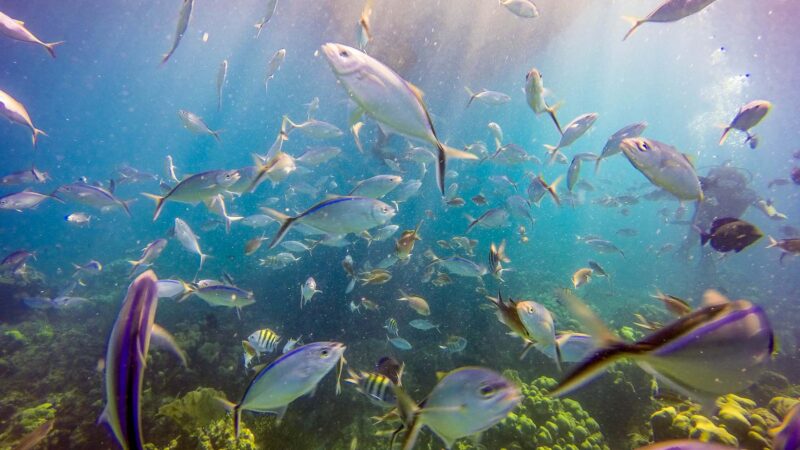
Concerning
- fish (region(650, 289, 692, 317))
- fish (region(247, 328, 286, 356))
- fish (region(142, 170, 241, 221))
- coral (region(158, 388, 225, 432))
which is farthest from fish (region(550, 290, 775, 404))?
coral (region(158, 388, 225, 432))

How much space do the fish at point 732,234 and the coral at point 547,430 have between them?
291cm

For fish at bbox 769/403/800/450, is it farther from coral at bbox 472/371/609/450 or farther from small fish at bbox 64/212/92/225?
small fish at bbox 64/212/92/225

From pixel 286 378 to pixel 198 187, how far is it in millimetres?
2605

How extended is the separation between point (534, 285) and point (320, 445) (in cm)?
1252

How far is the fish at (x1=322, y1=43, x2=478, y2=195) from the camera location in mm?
1763

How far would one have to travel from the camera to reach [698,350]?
1158 millimetres

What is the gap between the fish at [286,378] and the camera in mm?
2352

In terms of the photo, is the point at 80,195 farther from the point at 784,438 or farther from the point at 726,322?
the point at 784,438

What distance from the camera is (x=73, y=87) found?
209ft

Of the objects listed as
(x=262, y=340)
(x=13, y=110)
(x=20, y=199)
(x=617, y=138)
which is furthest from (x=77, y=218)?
(x=617, y=138)

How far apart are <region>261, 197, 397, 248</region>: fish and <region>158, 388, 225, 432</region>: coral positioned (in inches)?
122

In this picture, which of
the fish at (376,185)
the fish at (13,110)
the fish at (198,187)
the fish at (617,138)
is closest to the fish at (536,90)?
the fish at (617,138)

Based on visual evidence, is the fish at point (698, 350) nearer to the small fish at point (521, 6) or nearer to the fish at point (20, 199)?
the small fish at point (521, 6)

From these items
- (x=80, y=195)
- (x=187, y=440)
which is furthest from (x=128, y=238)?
(x=187, y=440)
